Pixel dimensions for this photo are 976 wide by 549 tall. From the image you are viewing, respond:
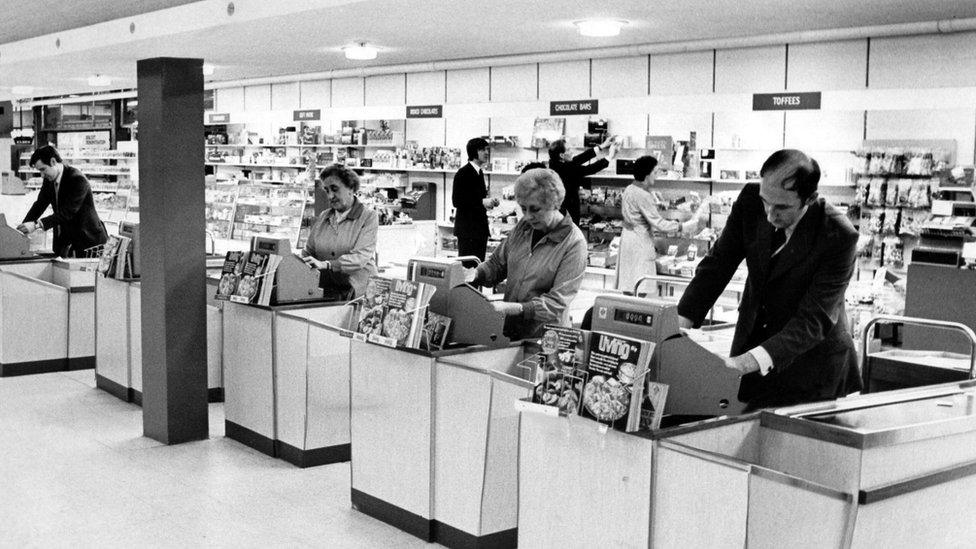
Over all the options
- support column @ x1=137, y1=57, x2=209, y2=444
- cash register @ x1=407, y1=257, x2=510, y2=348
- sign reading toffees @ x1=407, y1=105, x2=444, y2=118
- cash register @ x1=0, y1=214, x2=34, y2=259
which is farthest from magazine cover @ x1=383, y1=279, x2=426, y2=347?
sign reading toffees @ x1=407, y1=105, x2=444, y2=118

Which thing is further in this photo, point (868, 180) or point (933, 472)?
point (868, 180)

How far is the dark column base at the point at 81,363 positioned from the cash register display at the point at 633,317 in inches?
253

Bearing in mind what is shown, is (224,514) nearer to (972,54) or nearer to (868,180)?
(868,180)

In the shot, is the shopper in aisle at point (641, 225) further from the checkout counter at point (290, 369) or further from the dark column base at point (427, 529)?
the dark column base at point (427, 529)

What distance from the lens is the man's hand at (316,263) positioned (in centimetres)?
629

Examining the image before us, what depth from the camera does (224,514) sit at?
5082 mm

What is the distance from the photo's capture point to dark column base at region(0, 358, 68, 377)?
8.30 m

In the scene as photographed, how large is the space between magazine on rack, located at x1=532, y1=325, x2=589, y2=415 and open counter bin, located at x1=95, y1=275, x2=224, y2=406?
458cm

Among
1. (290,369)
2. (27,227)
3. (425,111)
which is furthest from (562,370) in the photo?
(425,111)

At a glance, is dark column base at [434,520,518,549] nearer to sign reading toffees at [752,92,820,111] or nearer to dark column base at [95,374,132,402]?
dark column base at [95,374,132,402]

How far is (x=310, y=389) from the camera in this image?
5.75 m

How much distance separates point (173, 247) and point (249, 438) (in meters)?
1.27

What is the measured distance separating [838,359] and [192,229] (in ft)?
13.8

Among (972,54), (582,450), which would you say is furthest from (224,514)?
(972,54)
